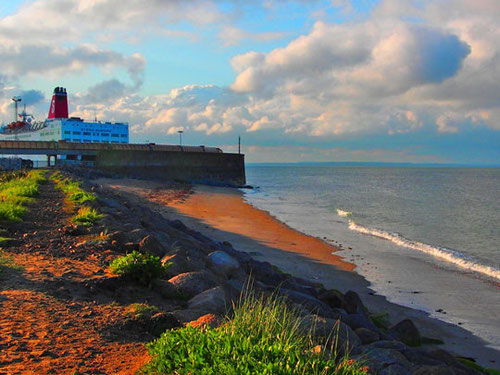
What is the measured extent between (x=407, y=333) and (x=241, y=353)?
228 inches

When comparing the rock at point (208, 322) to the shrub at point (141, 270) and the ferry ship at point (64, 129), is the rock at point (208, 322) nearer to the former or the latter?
the shrub at point (141, 270)

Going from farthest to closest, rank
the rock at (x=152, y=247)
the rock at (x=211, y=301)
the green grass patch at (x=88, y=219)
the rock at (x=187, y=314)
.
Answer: the green grass patch at (x=88, y=219) < the rock at (x=152, y=247) < the rock at (x=211, y=301) < the rock at (x=187, y=314)

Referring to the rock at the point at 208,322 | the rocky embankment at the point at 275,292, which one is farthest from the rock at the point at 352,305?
the rock at the point at 208,322

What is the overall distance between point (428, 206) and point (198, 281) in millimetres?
36298

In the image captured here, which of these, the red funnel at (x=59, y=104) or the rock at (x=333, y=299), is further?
the red funnel at (x=59, y=104)

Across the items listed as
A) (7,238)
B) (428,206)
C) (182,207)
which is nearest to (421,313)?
(7,238)

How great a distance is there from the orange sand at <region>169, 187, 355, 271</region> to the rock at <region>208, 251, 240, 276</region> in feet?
21.3

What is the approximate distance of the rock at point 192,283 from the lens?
6.47 m

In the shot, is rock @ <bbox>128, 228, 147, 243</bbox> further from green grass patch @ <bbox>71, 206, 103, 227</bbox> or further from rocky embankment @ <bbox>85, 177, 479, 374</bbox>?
green grass patch @ <bbox>71, 206, 103, 227</bbox>

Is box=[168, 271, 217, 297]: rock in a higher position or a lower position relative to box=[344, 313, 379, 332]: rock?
higher

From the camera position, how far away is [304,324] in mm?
4992

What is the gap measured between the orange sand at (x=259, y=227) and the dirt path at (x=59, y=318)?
9.25m

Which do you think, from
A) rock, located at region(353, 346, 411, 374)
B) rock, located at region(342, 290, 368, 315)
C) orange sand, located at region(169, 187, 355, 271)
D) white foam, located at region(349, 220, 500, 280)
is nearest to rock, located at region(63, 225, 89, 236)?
rock, located at region(342, 290, 368, 315)

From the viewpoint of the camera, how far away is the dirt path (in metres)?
4.28
